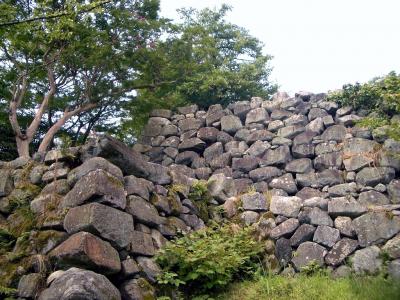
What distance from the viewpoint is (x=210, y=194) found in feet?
25.7

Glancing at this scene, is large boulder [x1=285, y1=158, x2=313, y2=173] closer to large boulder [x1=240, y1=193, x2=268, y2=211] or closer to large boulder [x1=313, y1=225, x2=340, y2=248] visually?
large boulder [x1=240, y1=193, x2=268, y2=211]

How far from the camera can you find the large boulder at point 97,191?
17.8ft

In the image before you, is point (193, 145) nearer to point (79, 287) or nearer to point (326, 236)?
point (326, 236)

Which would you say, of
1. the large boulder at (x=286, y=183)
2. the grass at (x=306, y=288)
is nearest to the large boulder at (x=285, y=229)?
the grass at (x=306, y=288)

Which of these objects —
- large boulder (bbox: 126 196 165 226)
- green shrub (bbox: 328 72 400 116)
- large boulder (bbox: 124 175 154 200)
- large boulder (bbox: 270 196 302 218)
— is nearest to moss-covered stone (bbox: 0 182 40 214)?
large boulder (bbox: 124 175 154 200)

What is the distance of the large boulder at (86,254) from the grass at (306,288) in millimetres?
1606

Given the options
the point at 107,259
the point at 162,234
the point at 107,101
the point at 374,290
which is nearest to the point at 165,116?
the point at 107,101

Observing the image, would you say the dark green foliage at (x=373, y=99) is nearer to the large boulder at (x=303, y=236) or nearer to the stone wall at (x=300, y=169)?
the stone wall at (x=300, y=169)

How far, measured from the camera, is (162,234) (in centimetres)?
624

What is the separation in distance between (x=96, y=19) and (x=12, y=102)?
106 inches

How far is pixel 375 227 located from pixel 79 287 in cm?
447

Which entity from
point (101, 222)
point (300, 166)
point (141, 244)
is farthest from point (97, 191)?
point (300, 166)

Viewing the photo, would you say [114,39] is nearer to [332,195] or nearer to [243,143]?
[243,143]

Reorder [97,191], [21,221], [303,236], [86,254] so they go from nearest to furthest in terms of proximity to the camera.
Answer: [86,254], [97,191], [21,221], [303,236]
